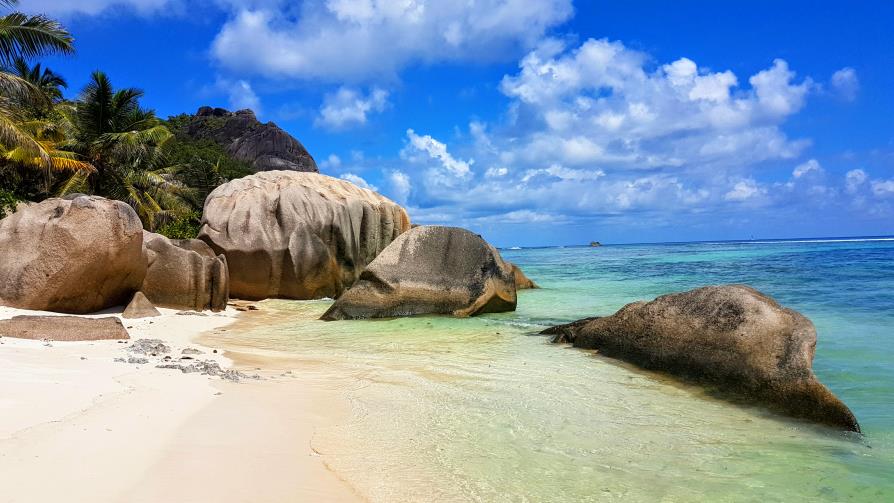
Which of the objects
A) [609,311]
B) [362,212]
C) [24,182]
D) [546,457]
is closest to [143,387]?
[546,457]

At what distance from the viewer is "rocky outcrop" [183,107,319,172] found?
210 feet

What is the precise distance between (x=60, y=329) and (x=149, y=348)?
4.01 feet

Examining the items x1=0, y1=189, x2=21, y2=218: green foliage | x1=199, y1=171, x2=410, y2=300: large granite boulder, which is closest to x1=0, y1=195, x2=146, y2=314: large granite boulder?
x1=199, y1=171, x2=410, y2=300: large granite boulder

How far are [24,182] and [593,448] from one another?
930 inches

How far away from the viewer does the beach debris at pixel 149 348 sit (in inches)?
257

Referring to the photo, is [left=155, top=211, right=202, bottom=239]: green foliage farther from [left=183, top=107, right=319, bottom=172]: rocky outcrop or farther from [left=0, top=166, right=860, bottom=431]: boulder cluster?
[left=183, top=107, right=319, bottom=172]: rocky outcrop

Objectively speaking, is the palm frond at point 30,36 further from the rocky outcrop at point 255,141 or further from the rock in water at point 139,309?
the rocky outcrop at point 255,141

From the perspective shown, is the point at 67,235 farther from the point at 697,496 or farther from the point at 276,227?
the point at 697,496

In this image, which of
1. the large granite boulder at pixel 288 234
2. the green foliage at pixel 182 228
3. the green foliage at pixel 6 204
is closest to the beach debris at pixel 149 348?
the large granite boulder at pixel 288 234

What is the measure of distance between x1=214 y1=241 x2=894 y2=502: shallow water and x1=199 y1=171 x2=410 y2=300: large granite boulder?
6295mm

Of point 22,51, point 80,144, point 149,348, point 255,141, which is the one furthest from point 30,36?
point 255,141

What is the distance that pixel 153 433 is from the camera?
3.62 m

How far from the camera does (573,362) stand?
727 cm

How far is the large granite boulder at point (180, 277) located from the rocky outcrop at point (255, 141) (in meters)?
51.9
